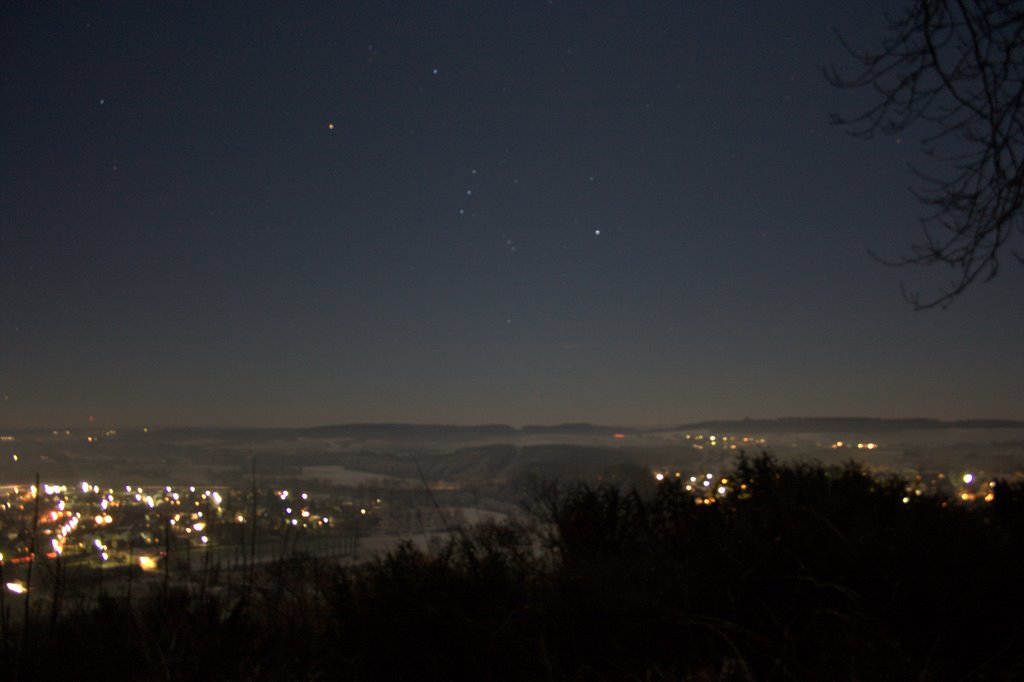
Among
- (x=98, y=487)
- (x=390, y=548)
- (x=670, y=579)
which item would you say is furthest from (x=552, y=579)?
(x=98, y=487)

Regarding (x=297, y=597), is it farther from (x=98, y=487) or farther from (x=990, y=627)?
(x=98, y=487)

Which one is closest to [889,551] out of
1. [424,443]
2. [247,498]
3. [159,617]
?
[159,617]

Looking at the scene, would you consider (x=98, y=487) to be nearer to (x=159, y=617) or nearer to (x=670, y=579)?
(x=159, y=617)

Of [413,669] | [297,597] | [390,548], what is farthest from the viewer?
[390,548]

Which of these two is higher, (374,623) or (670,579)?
(670,579)

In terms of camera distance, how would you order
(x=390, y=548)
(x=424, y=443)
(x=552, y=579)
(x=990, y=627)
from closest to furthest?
(x=990, y=627), (x=552, y=579), (x=390, y=548), (x=424, y=443)

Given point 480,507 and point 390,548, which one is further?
point 480,507
